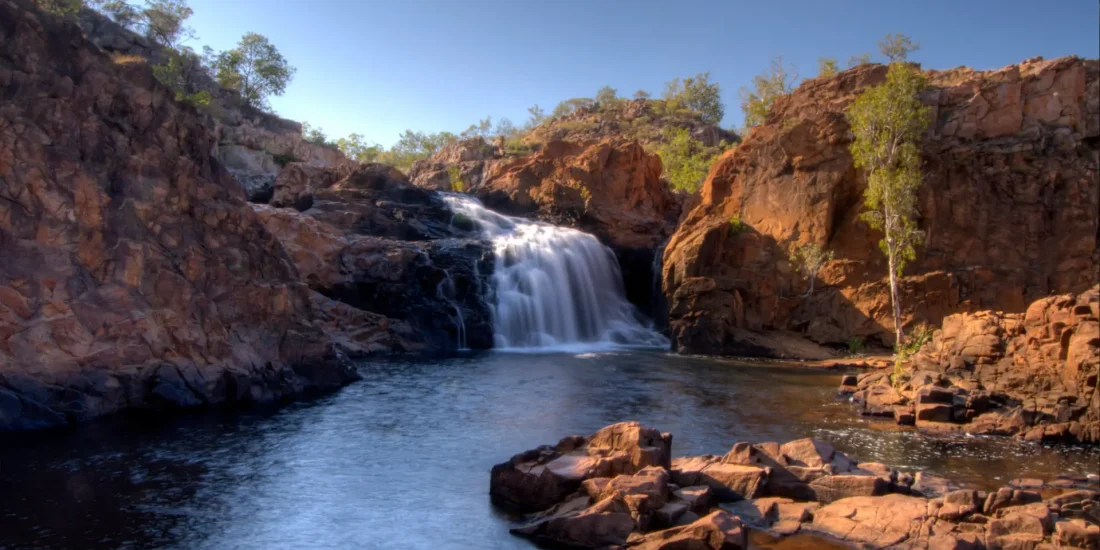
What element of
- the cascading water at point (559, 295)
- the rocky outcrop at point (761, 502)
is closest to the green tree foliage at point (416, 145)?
the cascading water at point (559, 295)

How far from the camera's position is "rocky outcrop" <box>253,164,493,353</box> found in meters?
34.7

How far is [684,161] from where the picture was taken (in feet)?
221

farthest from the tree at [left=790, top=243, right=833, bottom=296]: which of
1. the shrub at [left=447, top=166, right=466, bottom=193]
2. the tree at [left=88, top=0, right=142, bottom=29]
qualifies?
the tree at [left=88, top=0, right=142, bottom=29]

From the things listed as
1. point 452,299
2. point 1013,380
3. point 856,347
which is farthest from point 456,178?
point 1013,380

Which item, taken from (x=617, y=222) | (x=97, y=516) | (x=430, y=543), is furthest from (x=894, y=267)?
(x=97, y=516)

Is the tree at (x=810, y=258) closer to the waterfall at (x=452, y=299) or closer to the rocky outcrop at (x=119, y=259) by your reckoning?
the waterfall at (x=452, y=299)

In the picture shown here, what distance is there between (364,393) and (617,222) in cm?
2522

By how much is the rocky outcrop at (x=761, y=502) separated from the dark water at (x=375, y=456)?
102cm

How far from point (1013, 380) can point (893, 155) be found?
1335 centimetres

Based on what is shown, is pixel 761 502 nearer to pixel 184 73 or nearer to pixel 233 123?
pixel 233 123

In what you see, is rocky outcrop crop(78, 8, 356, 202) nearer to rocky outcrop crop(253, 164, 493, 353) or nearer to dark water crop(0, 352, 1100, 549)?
rocky outcrop crop(253, 164, 493, 353)

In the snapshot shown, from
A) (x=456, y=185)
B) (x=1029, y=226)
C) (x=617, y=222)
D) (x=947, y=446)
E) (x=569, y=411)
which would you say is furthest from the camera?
(x=456, y=185)

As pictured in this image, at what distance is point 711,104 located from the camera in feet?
323

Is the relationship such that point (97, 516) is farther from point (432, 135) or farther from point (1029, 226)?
point (432, 135)
